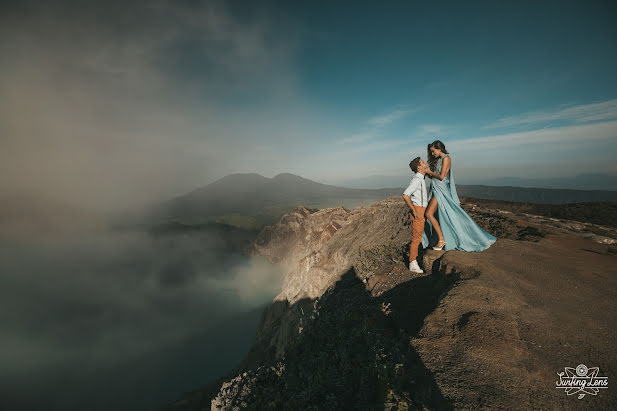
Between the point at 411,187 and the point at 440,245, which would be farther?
the point at 440,245

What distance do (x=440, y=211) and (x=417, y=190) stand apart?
1.35 meters

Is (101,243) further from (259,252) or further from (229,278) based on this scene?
(259,252)

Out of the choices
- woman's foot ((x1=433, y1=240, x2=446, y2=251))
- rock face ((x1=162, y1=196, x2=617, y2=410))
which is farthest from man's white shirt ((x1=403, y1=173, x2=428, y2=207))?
rock face ((x1=162, y1=196, x2=617, y2=410))

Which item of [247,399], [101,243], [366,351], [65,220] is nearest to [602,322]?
[366,351]

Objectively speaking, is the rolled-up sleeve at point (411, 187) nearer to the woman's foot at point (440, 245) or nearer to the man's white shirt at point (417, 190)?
the man's white shirt at point (417, 190)

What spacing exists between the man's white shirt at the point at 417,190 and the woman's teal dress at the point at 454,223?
0.84 meters

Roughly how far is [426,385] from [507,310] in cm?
251

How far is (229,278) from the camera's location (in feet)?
397

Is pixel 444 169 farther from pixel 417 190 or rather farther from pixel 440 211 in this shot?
pixel 440 211

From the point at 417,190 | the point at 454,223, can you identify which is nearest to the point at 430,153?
the point at 417,190
